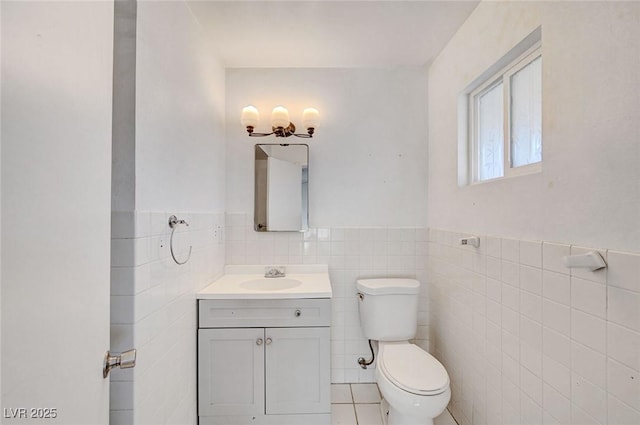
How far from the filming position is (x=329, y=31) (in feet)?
5.69

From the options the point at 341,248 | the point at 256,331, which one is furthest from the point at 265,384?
the point at 341,248

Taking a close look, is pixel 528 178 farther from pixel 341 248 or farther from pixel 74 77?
pixel 74 77

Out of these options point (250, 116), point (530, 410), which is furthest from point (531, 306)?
point (250, 116)

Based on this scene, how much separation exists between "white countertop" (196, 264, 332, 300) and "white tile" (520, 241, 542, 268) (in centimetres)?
95

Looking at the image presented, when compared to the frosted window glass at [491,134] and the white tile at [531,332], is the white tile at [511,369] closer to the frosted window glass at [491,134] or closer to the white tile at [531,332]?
the white tile at [531,332]

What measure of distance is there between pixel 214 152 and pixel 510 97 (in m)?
1.73

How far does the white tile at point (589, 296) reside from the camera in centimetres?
88

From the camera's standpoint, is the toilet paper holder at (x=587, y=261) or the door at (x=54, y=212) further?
the toilet paper holder at (x=587, y=261)

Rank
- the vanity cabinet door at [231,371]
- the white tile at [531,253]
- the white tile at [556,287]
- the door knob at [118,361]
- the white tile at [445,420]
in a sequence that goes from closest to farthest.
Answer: the door knob at [118,361], the white tile at [556,287], the white tile at [531,253], the vanity cabinet door at [231,371], the white tile at [445,420]

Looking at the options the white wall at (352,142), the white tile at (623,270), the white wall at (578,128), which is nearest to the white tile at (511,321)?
the white wall at (578,128)

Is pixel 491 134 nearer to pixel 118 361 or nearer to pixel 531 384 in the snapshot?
pixel 531 384

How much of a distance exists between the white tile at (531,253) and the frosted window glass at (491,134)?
19.1 inches

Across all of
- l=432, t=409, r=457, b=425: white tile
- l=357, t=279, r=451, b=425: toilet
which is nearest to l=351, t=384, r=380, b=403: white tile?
l=357, t=279, r=451, b=425: toilet

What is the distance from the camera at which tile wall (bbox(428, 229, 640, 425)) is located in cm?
83
